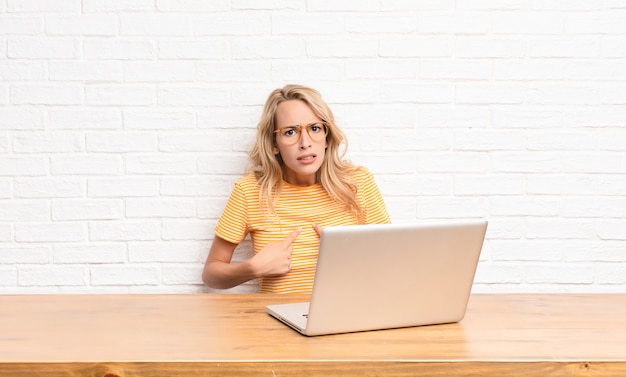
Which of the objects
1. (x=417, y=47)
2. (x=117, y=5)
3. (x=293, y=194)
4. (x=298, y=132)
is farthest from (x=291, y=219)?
(x=117, y=5)

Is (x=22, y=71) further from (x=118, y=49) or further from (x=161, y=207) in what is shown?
(x=161, y=207)

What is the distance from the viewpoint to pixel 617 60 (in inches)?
100

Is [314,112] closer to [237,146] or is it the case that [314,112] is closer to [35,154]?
[237,146]

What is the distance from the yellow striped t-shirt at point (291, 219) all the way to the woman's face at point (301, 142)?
0.12 m

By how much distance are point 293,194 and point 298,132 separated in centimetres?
23

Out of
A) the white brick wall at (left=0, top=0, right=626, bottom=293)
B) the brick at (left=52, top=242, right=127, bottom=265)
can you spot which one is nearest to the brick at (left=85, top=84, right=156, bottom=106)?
the white brick wall at (left=0, top=0, right=626, bottom=293)

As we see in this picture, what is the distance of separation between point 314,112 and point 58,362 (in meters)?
1.35

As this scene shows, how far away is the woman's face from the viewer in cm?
232

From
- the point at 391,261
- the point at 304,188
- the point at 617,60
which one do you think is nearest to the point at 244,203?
the point at 304,188

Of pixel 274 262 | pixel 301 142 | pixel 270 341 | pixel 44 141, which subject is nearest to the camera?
pixel 270 341

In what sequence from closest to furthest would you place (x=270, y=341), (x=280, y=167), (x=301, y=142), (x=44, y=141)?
1. (x=270, y=341)
2. (x=301, y=142)
3. (x=280, y=167)
4. (x=44, y=141)

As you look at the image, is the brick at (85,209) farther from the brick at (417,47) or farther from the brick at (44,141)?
the brick at (417,47)

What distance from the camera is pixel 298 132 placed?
2.33 meters

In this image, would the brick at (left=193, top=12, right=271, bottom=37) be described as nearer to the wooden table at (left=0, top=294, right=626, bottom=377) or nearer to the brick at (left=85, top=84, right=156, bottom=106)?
the brick at (left=85, top=84, right=156, bottom=106)
